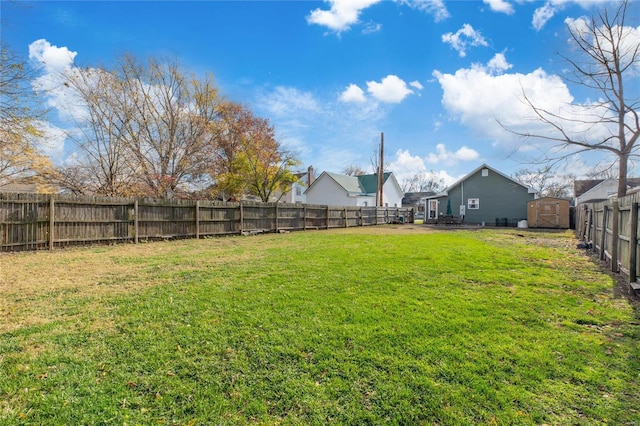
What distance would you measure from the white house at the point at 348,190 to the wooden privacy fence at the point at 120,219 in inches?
660

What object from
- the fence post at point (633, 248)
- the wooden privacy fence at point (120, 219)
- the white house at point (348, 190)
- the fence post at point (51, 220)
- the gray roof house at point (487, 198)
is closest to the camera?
the fence post at point (633, 248)

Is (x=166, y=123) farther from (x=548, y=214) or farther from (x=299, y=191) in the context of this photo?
(x=548, y=214)

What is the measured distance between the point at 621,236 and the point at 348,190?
27710mm

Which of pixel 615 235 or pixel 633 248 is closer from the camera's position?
pixel 633 248

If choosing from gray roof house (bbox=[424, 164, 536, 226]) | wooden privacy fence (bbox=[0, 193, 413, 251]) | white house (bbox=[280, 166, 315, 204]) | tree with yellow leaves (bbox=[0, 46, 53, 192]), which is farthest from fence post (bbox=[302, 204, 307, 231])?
white house (bbox=[280, 166, 315, 204])

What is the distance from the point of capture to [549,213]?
2016 centimetres

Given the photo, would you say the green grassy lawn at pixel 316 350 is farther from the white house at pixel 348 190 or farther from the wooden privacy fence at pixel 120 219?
the white house at pixel 348 190

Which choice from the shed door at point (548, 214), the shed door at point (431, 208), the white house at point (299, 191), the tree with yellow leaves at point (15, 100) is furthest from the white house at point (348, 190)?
the tree with yellow leaves at point (15, 100)

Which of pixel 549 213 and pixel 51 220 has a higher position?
pixel 549 213

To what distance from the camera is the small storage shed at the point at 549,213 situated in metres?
19.8

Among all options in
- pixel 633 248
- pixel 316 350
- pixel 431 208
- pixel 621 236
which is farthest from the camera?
pixel 431 208

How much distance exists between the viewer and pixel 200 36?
11.2 meters

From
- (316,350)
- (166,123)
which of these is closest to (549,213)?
(316,350)

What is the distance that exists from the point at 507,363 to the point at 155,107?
2350cm
